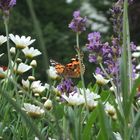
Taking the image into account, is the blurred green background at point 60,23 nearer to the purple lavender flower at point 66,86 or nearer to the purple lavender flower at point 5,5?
the purple lavender flower at point 66,86

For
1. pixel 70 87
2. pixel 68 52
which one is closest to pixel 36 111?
pixel 70 87

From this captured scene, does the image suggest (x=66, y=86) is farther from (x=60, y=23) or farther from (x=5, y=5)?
(x=60, y=23)

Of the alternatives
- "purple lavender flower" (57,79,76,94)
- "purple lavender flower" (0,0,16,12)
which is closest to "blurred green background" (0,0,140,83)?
"purple lavender flower" (57,79,76,94)

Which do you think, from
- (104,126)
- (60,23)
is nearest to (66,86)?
(104,126)

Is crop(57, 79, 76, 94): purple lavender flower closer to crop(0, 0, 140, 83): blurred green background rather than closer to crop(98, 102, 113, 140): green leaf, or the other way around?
crop(98, 102, 113, 140): green leaf

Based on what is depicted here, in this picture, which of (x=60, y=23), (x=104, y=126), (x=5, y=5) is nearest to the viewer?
(x=104, y=126)

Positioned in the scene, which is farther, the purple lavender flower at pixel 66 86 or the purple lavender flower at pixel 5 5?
the purple lavender flower at pixel 66 86

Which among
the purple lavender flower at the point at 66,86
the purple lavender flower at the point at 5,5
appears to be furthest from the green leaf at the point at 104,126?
the purple lavender flower at the point at 5,5

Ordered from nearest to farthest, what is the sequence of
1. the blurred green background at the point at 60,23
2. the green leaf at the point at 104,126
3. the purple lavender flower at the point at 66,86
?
the green leaf at the point at 104,126
the purple lavender flower at the point at 66,86
the blurred green background at the point at 60,23

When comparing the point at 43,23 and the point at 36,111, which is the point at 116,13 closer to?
the point at 36,111
